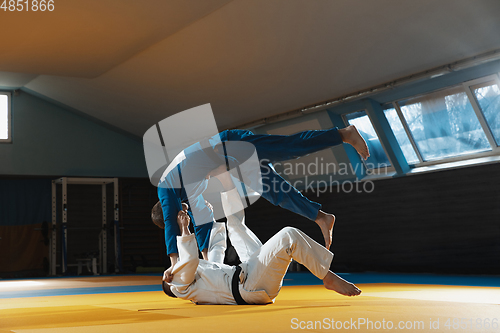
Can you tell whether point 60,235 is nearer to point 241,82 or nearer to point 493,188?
point 241,82

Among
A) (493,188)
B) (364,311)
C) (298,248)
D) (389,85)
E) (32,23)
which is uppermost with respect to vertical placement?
(32,23)

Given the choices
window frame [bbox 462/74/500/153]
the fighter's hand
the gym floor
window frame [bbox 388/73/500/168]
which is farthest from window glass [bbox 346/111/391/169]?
the fighter's hand

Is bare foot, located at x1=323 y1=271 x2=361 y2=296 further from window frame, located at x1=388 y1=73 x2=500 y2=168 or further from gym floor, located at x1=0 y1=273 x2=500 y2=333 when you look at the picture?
window frame, located at x1=388 y1=73 x2=500 y2=168

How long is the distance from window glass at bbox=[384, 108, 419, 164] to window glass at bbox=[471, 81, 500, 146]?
1.18m

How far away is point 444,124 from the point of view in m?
6.59

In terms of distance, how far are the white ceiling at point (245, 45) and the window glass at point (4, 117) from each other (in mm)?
2392

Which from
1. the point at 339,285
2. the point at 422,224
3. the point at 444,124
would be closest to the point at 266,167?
the point at 339,285

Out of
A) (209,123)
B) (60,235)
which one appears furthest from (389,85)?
(60,235)

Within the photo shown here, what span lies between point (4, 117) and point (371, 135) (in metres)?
6.74

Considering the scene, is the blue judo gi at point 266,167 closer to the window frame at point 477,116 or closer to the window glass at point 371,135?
the window frame at point 477,116

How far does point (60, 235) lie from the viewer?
31.6ft

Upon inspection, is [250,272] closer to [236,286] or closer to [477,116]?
[236,286]

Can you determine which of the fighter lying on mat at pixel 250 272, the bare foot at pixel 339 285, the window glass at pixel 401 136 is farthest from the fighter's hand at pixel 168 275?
the window glass at pixel 401 136

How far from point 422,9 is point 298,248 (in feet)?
10.7
